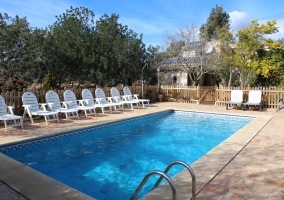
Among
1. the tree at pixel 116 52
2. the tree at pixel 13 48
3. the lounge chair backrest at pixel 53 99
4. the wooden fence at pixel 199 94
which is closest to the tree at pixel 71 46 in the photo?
the tree at pixel 116 52

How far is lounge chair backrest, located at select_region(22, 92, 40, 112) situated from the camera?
818cm

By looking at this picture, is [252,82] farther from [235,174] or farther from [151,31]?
[235,174]

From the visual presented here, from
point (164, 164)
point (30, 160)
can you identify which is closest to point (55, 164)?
point (30, 160)

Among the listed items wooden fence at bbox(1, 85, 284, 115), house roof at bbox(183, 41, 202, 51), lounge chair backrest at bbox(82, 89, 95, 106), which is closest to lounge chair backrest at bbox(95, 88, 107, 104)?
wooden fence at bbox(1, 85, 284, 115)

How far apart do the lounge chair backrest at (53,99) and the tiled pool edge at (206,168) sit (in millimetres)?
6460

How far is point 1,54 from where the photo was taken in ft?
44.1

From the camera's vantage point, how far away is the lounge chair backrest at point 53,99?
8.84m

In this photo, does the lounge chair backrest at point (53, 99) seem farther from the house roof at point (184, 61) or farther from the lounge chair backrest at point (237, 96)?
the house roof at point (184, 61)

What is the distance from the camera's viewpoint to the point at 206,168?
395cm

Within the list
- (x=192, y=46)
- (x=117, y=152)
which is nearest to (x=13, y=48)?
(x=117, y=152)

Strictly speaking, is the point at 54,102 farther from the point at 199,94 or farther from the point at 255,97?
the point at 255,97

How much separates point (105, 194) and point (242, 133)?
453 cm

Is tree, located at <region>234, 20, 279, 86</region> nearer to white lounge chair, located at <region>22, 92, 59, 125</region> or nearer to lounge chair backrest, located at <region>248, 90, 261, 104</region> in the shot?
lounge chair backrest, located at <region>248, 90, 261, 104</region>

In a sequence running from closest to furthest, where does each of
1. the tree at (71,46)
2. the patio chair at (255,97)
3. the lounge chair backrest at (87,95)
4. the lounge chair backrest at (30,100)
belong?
the lounge chair backrest at (30,100) → the lounge chair backrest at (87,95) → the patio chair at (255,97) → the tree at (71,46)
